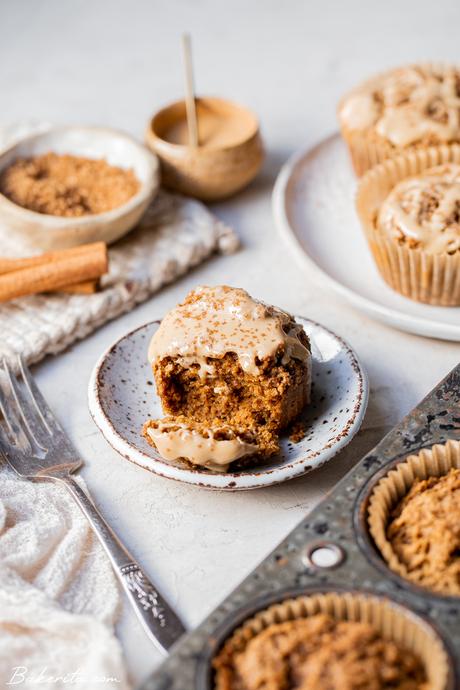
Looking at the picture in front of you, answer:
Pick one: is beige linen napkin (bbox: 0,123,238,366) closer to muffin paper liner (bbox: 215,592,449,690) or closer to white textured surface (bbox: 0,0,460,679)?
white textured surface (bbox: 0,0,460,679)

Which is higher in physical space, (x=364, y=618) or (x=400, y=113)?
(x=400, y=113)

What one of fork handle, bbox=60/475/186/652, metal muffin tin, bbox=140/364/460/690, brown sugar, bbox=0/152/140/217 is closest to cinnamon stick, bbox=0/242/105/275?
brown sugar, bbox=0/152/140/217

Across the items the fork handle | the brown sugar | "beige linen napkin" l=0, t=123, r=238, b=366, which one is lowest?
the fork handle

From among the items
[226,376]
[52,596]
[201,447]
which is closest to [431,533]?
[201,447]

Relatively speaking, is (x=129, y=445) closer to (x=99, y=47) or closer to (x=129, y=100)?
(x=129, y=100)

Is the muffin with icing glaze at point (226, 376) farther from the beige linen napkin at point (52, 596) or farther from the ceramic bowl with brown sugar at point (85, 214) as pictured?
the ceramic bowl with brown sugar at point (85, 214)

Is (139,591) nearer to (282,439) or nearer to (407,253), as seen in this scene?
(282,439)
